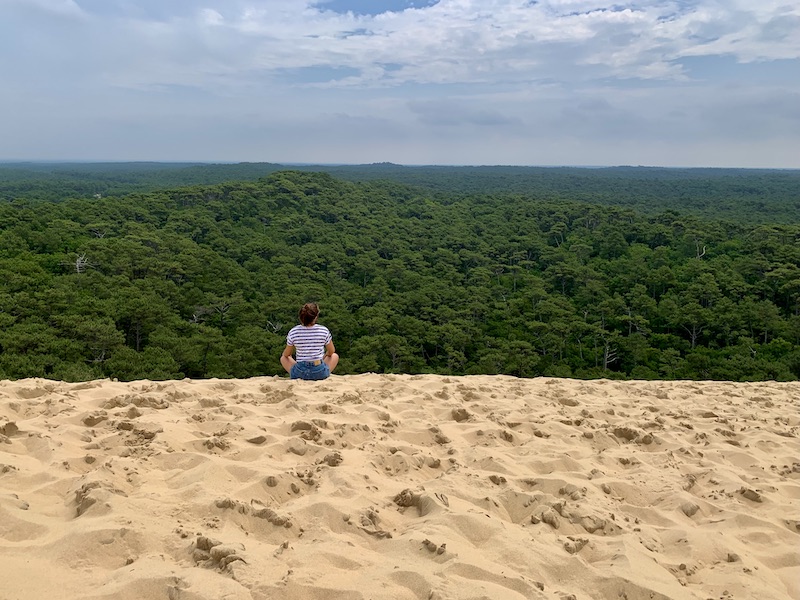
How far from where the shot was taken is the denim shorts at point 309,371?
5.60 metres

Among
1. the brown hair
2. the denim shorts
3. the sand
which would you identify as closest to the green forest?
the denim shorts

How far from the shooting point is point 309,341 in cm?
559

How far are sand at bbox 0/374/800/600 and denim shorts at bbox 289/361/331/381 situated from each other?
2.67ft

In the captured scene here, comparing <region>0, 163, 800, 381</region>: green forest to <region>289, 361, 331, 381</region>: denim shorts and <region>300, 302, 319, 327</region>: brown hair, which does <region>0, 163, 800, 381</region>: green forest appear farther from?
<region>300, 302, 319, 327</region>: brown hair

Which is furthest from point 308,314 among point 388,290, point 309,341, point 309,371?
point 388,290

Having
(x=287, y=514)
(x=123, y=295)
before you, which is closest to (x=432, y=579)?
(x=287, y=514)

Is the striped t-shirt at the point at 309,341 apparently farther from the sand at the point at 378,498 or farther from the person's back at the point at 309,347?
the sand at the point at 378,498

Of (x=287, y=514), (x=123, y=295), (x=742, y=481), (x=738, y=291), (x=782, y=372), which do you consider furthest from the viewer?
(x=738, y=291)

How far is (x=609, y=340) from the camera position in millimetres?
27719

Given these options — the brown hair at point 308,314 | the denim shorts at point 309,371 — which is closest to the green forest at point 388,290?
the denim shorts at point 309,371

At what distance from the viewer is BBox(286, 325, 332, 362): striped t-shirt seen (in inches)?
218

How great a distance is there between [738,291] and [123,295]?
33444mm

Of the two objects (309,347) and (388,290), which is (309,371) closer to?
(309,347)

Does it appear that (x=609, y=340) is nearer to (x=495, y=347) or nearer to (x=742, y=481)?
(x=495, y=347)
